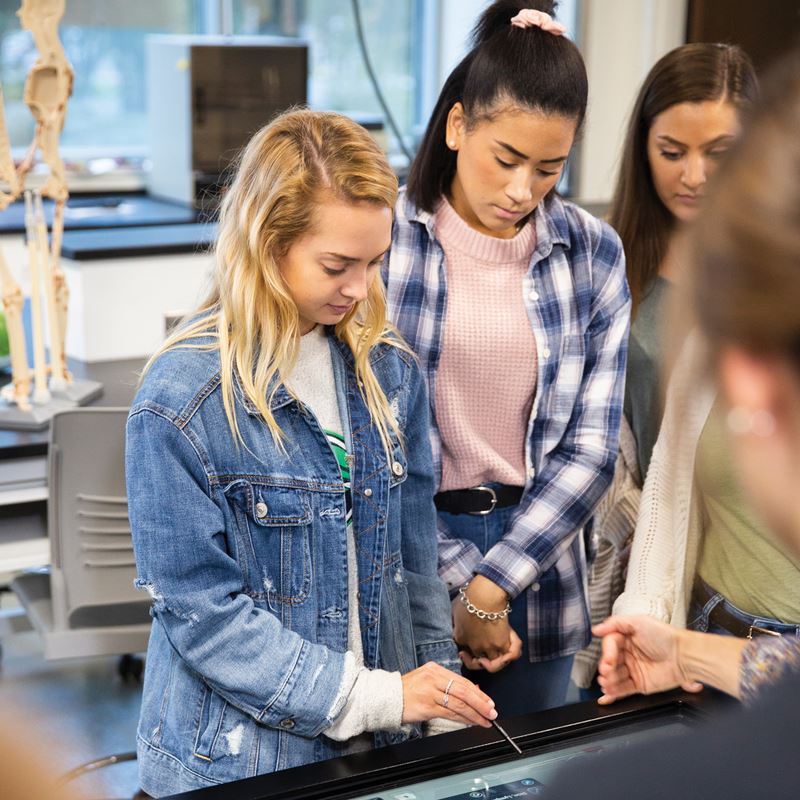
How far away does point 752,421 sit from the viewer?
0.50 meters

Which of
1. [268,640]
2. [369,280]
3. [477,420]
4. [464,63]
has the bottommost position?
[268,640]

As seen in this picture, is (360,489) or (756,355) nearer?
(756,355)

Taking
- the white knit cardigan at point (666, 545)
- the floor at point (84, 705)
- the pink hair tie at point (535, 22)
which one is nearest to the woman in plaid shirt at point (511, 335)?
the pink hair tie at point (535, 22)

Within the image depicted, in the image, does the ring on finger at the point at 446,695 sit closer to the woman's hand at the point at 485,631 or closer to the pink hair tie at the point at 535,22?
the woman's hand at the point at 485,631

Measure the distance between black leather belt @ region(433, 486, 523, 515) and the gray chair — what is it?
728 mm

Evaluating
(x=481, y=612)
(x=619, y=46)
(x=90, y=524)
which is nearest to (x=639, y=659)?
(x=481, y=612)

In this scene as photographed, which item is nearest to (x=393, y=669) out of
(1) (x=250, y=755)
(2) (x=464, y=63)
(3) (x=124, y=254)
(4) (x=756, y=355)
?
(1) (x=250, y=755)

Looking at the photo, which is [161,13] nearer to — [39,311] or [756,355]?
[39,311]

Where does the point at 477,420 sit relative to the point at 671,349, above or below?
below

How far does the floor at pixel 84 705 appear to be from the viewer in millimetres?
2547

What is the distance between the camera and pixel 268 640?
1.20 m

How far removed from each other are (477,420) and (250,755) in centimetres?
56

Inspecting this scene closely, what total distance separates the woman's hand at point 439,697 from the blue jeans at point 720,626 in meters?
0.33

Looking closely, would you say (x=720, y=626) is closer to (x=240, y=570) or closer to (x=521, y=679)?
(x=521, y=679)
